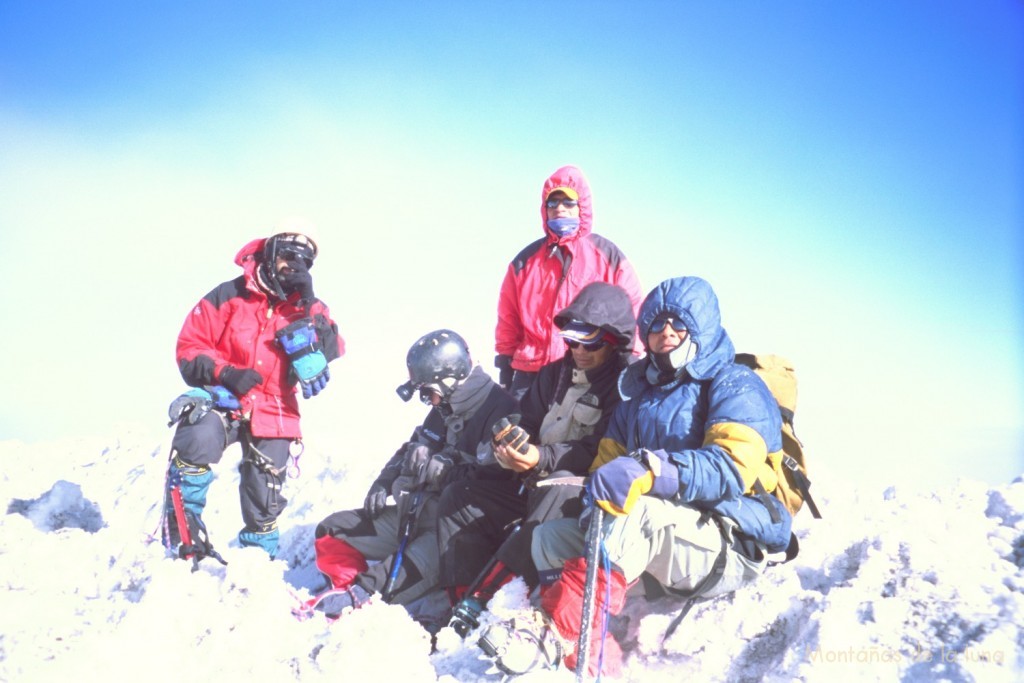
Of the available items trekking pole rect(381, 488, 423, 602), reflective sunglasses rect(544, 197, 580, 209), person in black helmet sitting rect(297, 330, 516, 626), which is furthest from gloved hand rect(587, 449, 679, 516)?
reflective sunglasses rect(544, 197, 580, 209)

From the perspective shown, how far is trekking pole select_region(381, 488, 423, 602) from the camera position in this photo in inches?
189

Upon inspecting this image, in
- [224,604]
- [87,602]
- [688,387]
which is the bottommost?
[87,602]

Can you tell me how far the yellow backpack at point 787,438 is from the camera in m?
3.93

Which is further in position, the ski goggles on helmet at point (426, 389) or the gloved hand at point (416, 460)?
the ski goggles on helmet at point (426, 389)

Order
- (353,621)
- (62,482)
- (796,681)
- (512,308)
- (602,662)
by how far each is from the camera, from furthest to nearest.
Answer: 1. (62,482)
2. (512,308)
3. (353,621)
4. (602,662)
5. (796,681)

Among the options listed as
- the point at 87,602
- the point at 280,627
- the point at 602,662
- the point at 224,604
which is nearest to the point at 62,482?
the point at 87,602

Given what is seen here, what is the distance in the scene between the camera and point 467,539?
14.6 ft

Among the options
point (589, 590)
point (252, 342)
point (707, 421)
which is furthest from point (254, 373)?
point (707, 421)

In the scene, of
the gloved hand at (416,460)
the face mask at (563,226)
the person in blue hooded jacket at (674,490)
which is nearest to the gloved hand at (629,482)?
the person in blue hooded jacket at (674,490)

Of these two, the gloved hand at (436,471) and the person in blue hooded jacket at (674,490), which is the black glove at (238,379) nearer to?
the gloved hand at (436,471)

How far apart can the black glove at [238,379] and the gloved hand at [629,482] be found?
330 centimetres

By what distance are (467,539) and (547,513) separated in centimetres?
66

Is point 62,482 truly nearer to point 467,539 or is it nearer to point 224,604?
point 224,604

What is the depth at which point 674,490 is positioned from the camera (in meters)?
3.36
